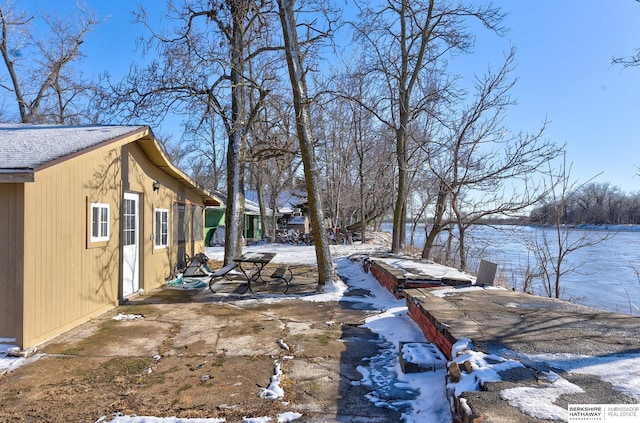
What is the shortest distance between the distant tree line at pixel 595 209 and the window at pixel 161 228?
393 inches

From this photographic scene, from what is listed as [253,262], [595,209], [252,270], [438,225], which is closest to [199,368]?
[253,262]

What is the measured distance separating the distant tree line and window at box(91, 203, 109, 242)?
415 inches

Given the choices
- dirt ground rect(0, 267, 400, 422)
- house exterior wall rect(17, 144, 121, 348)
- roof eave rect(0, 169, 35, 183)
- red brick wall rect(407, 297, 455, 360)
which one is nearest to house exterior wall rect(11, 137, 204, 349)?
house exterior wall rect(17, 144, 121, 348)

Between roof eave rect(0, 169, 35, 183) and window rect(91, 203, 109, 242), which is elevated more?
roof eave rect(0, 169, 35, 183)

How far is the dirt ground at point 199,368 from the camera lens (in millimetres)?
3074

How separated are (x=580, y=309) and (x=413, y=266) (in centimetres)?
399

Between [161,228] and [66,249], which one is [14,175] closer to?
[66,249]

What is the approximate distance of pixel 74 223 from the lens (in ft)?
17.4

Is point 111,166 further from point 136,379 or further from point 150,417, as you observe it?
point 150,417

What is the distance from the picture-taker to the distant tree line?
11570 millimetres

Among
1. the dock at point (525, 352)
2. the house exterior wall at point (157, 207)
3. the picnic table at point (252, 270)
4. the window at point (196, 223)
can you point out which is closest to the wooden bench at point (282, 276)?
the picnic table at point (252, 270)

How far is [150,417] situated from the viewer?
2.93 m

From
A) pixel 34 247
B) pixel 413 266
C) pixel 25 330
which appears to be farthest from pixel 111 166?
pixel 413 266

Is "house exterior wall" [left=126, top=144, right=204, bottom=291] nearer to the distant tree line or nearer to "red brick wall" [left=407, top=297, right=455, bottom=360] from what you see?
"red brick wall" [left=407, top=297, right=455, bottom=360]
